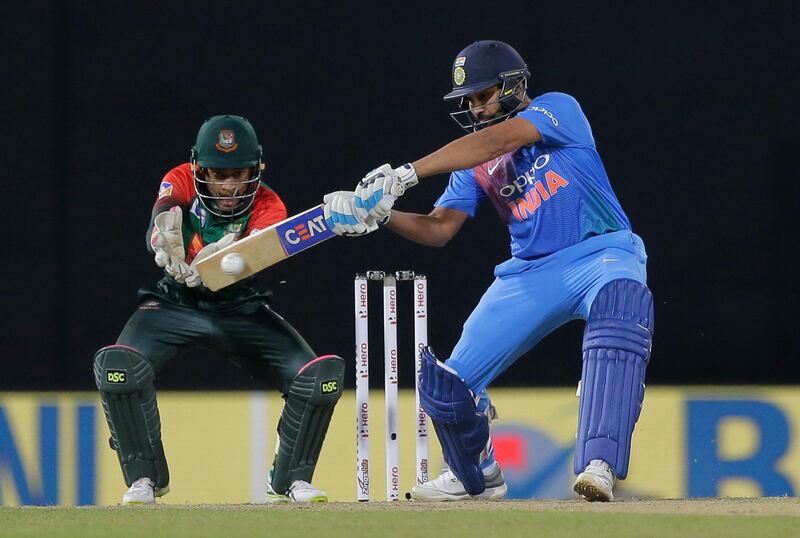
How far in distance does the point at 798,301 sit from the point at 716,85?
688 millimetres

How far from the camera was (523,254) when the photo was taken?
384 cm

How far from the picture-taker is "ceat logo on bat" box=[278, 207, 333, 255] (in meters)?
3.65

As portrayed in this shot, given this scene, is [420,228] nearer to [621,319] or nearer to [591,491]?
[621,319]

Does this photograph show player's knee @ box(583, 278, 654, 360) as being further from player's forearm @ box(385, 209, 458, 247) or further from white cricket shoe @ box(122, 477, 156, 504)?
white cricket shoe @ box(122, 477, 156, 504)

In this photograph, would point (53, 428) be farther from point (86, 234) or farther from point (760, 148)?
point (760, 148)

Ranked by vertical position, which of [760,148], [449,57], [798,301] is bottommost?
[798,301]

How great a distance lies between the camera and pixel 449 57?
4707 mm

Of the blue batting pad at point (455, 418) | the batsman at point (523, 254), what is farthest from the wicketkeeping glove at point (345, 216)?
the blue batting pad at point (455, 418)

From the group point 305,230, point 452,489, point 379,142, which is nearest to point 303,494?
point 452,489

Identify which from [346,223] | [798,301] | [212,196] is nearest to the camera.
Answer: [346,223]

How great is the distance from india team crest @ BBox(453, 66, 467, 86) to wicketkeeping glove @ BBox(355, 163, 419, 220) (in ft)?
1.16

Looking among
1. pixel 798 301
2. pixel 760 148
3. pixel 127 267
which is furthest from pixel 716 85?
pixel 127 267

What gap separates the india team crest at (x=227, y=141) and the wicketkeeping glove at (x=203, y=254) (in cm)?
21

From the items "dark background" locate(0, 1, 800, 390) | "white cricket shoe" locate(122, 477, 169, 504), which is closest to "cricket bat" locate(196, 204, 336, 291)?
"white cricket shoe" locate(122, 477, 169, 504)
